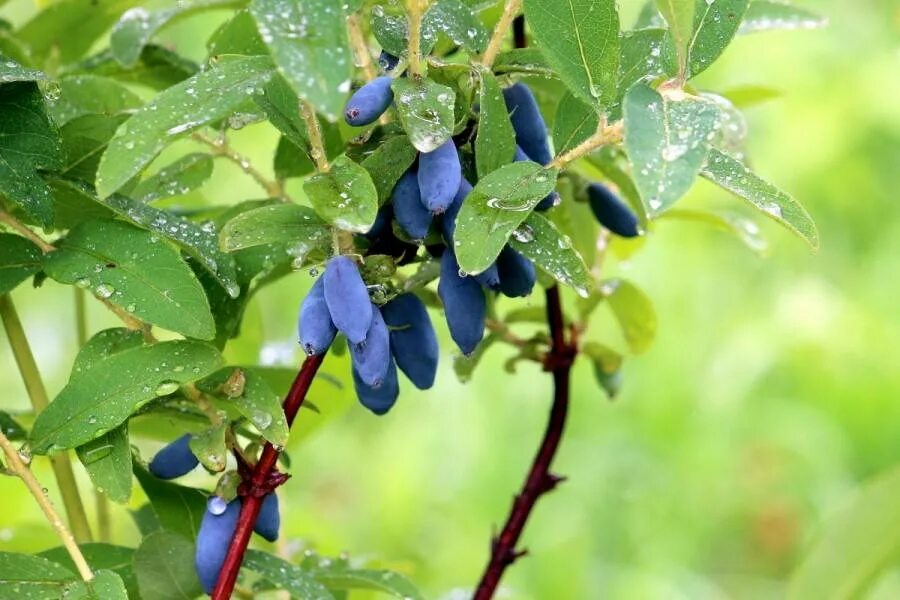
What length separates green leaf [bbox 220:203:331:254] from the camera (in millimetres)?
605

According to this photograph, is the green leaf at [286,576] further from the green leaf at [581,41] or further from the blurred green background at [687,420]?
the blurred green background at [687,420]

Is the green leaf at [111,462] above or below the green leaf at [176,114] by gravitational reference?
below

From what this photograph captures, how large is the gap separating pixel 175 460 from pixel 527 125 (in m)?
0.27

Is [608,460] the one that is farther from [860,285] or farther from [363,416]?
[860,285]

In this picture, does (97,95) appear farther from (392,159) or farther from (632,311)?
(632,311)

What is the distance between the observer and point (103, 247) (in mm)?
652

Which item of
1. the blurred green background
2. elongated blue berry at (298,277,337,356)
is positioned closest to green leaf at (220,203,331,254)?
elongated blue berry at (298,277,337,356)

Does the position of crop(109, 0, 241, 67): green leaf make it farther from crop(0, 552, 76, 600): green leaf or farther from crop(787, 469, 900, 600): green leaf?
crop(787, 469, 900, 600): green leaf

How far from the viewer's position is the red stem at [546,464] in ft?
2.93

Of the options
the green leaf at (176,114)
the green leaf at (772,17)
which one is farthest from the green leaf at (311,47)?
the green leaf at (772,17)

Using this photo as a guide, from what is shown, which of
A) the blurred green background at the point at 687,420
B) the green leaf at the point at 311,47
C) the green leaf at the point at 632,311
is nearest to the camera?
the green leaf at the point at 311,47

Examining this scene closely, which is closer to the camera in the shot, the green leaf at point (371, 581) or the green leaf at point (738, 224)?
the green leaf at point (371, 581)

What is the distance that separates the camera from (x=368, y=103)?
0.57m

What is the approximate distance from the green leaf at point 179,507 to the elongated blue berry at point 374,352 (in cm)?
19
